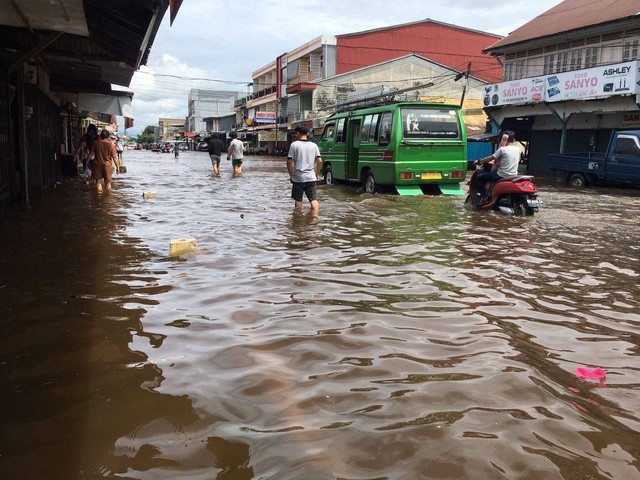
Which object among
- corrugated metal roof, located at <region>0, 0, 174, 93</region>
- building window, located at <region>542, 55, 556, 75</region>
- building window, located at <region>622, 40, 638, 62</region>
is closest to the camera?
corrugated metal roof, located at <region>0, 0, 174, 93</region>

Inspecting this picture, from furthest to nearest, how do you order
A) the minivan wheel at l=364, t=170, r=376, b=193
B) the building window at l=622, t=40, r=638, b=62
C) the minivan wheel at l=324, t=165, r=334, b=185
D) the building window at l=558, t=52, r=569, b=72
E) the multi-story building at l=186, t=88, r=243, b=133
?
the multi-story building at l=186, t=88, r=243, b=133
the building window at l=558, t=52, r=569, b=72
the building window at l=622, t=40, r=638, b=62
the minivan wheel at l=324, t=165, r=334, b=185
the minivan wheel at l=364, t=170, r=376, b=193

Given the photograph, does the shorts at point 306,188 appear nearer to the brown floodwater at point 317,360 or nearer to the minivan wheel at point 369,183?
the brown floodwater at point 317,360

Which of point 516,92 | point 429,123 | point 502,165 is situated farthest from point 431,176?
point 516,92

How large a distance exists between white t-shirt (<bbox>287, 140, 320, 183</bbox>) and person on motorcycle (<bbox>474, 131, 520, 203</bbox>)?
3316 mm

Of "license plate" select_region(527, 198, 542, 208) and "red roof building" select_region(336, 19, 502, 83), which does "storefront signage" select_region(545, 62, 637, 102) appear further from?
"red roof building" select_region(336, 19, 502, 83)

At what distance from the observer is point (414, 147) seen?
12641 mm

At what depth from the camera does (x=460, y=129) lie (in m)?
13.0

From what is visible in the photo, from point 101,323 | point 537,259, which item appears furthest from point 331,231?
point 101,323

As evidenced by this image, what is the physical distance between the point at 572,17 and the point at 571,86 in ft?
20.5

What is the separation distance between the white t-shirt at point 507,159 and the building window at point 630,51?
17.2 meters

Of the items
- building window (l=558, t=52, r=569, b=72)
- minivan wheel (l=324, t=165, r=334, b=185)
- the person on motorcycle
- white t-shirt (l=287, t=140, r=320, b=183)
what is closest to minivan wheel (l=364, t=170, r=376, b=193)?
minivan wheel (l=324, t=165, r=334, b=185)

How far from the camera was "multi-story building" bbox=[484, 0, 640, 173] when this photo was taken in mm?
21828

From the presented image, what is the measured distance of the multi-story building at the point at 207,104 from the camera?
113 meters

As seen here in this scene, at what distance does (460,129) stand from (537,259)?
7368 millimetres
